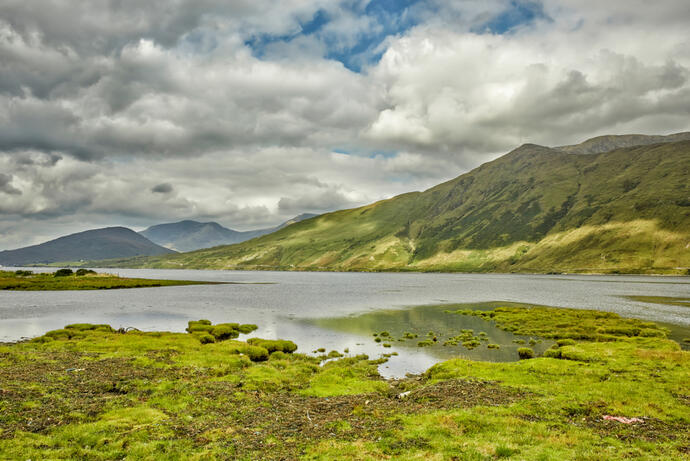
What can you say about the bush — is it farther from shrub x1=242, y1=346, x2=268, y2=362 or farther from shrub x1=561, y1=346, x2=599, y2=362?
shrub x1=561, y1=346, x2=599, y2=362

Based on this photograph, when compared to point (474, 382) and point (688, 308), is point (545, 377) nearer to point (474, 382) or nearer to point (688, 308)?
point (474, 382)

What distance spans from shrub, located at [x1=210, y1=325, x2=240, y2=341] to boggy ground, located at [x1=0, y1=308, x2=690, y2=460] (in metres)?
22.5

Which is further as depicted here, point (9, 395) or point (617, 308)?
point (617, 308)

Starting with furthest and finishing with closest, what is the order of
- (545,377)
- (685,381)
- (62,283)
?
(62,283) → (545,377) → (685,381)

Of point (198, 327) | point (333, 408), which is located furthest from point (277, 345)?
point (333, 408)

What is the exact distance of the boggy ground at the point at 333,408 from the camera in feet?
63.8

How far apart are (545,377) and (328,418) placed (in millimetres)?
21213

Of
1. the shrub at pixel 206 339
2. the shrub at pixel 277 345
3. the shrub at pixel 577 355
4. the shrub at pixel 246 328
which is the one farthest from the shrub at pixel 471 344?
the shrub at pixel 206 339

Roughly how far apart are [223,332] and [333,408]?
155 ft

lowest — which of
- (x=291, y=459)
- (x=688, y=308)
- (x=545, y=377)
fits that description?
(x=688, y=308)

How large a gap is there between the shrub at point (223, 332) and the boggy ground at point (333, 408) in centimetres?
2254

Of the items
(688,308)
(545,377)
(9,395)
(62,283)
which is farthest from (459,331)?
(62,283)

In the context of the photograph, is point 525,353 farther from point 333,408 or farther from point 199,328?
point 199,328

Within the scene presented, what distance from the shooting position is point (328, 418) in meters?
25.5
